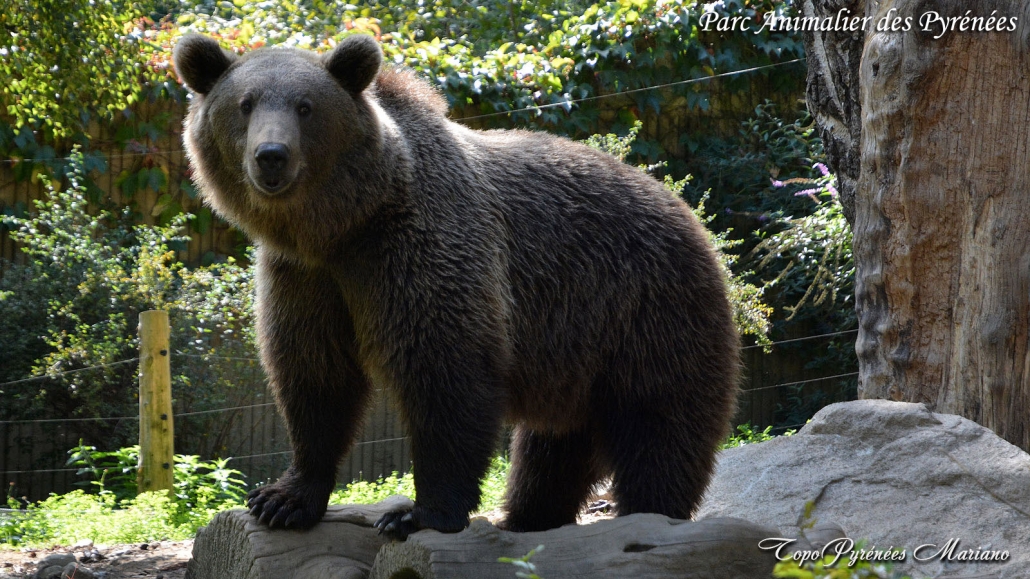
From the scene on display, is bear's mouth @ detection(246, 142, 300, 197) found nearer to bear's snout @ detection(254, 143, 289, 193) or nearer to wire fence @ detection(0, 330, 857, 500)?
bear's snout @ detection(254, 143, 289, 193)

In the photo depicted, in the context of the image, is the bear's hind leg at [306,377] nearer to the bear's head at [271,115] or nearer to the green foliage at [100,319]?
the bear's head at [271,115]

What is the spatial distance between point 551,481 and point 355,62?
216cm

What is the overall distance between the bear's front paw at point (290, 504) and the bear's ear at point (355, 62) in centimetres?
161

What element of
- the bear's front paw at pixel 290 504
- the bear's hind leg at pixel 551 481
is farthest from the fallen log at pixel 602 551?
the bear's hind leg at pixel 551 481

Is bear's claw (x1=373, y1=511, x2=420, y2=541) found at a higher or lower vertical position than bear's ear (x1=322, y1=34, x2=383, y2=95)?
lower

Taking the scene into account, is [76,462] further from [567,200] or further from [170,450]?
[567,200]

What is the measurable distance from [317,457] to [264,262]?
2.72 feet

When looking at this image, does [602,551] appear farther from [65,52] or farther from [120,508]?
[120,508]

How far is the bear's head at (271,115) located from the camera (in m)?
3.56

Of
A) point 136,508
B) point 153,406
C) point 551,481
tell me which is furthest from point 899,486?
point 153,406

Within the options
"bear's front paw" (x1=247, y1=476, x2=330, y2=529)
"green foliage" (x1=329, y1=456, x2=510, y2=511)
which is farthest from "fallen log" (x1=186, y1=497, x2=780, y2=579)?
"green foliage" (x1=329, y1=456, x2=510, y2=511)

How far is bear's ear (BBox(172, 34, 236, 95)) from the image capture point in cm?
378

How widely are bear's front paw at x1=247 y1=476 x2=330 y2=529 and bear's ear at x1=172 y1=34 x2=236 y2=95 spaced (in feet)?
5.32

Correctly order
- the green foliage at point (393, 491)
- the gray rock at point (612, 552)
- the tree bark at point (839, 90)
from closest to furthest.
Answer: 1. the gray rock at point (612, 552)
2. the tree bark at point (839, 90)
3. the green foliage at point (393, 491)
